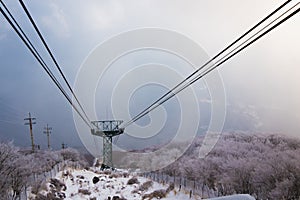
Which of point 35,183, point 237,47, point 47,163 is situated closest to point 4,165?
point 35,183

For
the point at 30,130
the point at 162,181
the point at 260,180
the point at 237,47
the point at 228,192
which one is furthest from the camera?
the point at 30,130

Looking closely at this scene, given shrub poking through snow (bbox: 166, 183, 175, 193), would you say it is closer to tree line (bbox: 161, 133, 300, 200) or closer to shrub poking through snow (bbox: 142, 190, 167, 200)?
shrub poking through snow (bbox: 142, 190, 167, 200)

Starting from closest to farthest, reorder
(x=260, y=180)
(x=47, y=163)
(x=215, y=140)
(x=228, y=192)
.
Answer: (x=260, y=180), (x=228, y=192), (x=47, y=163), (x=215, y=140)

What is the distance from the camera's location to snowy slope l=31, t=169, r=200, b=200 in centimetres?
1591

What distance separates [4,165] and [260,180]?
13.8 meters

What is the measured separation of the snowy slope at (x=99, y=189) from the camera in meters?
15.9

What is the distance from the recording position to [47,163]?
22797 millimetres

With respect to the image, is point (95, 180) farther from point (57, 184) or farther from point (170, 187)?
point (170, 187)

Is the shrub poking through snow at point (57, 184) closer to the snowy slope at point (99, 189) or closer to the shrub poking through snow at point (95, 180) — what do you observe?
the snowy slope at point (99, 189)

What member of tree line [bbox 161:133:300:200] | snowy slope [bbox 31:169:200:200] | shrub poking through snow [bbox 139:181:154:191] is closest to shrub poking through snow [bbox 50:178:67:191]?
snowy slope [bbox 31:169:200:200]

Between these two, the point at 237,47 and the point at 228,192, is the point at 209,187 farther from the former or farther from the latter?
the point at 237,47

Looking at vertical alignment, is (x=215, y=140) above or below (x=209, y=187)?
above

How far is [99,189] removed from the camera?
18281 mm

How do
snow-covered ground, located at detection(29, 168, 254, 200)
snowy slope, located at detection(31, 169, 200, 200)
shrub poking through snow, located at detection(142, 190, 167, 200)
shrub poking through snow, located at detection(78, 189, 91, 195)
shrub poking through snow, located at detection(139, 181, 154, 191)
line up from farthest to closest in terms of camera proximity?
shrub poking through snow, located at detection(139, 181, 154, 191)
shrub poking through snow, located at detection(78, 189, 91, 195)
shrub poking through snow, located at detection(142, 190, 167, 200)
snowy slope, located at detection(31, 169, 200, 200)
snow-covered ground, located at detection(29, 168, 254, 200)
